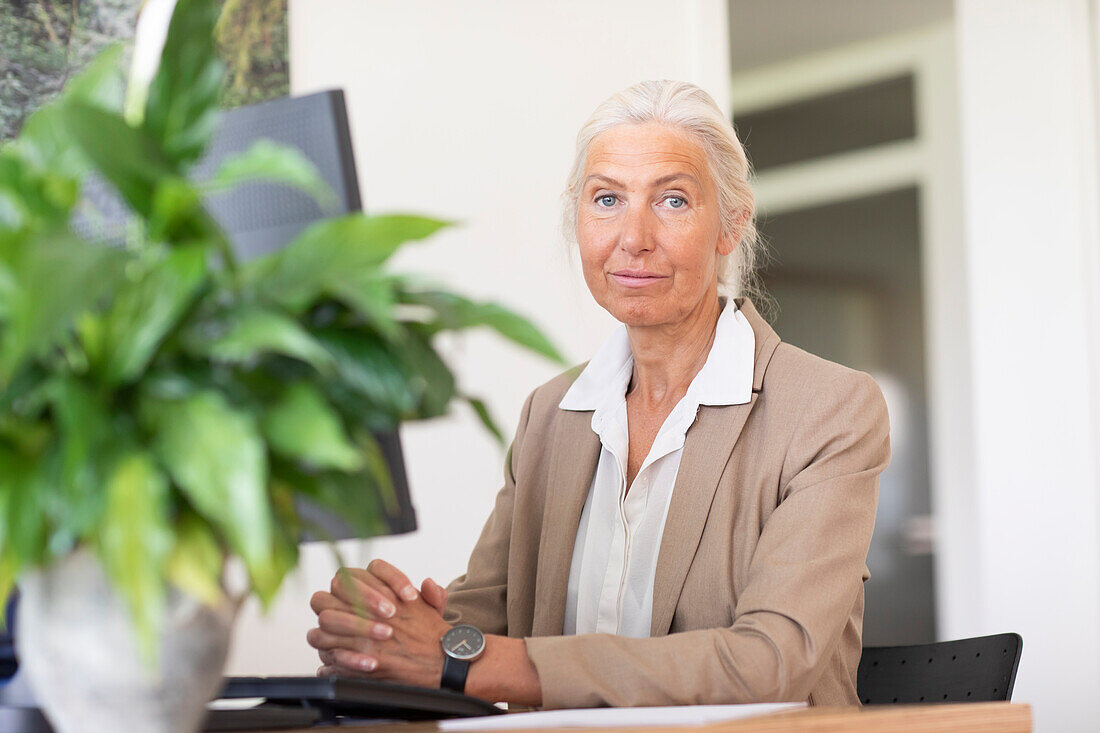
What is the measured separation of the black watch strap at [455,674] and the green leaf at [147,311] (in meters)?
0.68

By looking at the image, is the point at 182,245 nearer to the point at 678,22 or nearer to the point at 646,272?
the point at 646,272

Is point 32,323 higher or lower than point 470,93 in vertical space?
lower

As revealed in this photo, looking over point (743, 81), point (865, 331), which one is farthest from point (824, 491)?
point (743, 81)

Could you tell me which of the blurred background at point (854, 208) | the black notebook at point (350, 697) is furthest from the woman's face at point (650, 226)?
the black notebook at point (350, 697)

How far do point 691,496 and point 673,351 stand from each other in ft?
1.14

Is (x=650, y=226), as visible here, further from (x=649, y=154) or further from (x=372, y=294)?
(x=372, y=294)

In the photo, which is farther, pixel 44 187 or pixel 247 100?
pixel 247 100

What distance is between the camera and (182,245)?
672 mm

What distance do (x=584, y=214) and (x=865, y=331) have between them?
8.81ft

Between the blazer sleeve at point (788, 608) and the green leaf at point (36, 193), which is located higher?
the green leaf at point (36, 193)

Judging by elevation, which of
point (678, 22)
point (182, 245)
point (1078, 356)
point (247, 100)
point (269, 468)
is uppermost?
point (678, 22)

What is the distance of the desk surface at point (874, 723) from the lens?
0.80 metres

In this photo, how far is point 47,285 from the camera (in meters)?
0.57

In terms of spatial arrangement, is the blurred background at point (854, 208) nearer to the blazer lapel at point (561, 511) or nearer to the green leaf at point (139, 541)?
the blazer lapel at point (561, 511)
